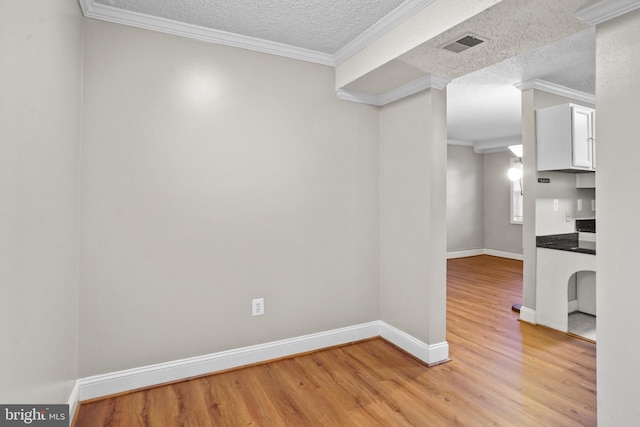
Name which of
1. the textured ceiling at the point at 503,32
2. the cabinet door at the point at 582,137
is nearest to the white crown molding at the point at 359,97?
the textured ceiling at the point at 503,32

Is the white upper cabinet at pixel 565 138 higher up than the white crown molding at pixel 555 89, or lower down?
lower down

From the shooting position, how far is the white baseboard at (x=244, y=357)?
2105 mm

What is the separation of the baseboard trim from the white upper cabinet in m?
2.14

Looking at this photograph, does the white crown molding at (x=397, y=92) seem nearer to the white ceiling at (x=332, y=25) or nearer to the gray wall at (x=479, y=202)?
the white ceiling at (x=332, y=25)

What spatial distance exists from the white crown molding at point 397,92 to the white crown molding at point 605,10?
3.13ft

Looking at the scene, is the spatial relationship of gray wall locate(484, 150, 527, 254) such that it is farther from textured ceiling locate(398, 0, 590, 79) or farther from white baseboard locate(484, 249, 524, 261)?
textured ceiling locate(398, 0, 590, 79)

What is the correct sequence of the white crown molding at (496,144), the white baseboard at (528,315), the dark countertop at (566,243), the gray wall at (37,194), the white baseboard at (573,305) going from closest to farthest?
the gray wall at (37,194) < the dark countertop at (566,243) < the white baseboard at (528,315) < the white baseboard at (573,305) < the white crown molding at (496,144)

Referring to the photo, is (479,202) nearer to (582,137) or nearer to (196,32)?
(582,137)

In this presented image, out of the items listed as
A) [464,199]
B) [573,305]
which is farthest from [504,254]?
[573,305]

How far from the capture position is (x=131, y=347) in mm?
2168

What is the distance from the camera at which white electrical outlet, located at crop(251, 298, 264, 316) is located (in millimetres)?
2541

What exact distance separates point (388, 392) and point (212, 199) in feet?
5.81

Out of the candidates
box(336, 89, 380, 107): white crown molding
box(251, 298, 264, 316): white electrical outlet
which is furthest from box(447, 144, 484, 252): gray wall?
box(251, 298, 264, 316): white electrical outlet

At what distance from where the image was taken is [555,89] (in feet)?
11.8
